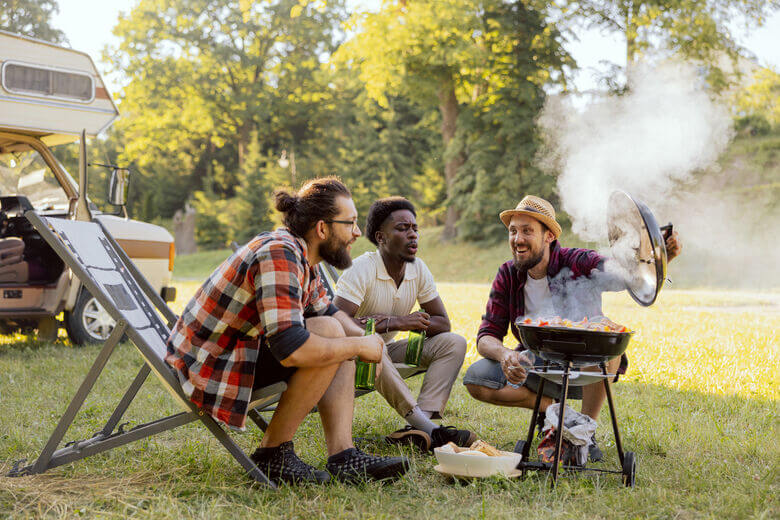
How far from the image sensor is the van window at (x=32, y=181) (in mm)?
7066

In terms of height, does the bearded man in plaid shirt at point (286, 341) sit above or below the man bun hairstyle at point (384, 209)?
below

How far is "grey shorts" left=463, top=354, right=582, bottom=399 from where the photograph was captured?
12.7 feet

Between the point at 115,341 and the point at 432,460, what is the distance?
1584mm

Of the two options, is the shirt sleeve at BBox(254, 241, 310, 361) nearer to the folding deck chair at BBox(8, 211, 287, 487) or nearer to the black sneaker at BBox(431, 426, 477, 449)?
the folding deck chair at BBox(8, 211, 287, 487)

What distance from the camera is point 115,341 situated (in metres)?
3.15

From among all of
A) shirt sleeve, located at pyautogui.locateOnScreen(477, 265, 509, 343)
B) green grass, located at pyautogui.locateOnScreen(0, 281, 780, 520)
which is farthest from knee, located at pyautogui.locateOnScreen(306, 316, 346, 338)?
shirt sleeve, located at pyautogui.locateOnScreen(477, 265, 509, 343)

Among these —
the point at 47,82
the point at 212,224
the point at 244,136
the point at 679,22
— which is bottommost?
the point at 212,224

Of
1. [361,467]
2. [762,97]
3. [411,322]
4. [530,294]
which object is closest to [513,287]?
[530,294]

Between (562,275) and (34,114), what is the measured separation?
17.6 feet

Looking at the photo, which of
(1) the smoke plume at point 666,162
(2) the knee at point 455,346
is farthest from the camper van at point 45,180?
(1) the smoke plume at point 666,162

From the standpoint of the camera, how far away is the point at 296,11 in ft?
97.6

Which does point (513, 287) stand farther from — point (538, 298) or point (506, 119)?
point (506, 119)

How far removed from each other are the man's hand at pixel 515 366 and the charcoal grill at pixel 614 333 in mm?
103

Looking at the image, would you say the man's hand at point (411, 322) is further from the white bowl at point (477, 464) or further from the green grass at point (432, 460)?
the white bowl at point (477, 464)
